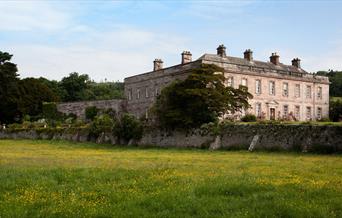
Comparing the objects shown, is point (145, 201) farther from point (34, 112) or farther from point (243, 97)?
point (34, 112)

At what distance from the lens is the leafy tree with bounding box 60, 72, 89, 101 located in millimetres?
100375

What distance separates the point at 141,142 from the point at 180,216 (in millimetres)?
30814

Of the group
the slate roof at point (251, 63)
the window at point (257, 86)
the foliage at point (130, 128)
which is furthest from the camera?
the window at point (257, 86)

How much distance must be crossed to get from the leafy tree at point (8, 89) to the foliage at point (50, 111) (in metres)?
6.49

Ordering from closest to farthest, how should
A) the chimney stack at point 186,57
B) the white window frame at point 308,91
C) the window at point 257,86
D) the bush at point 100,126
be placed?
the bush at point 100,126
the window at point 257,86
the chimney stack at point 186,57
the white window frame at point 308,91

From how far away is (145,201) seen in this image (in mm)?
10164

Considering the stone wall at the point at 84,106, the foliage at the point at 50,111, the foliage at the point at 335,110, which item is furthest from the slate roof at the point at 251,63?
the foliage at the point at 50,111

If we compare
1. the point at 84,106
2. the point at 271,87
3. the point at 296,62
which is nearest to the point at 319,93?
the point at 296,62

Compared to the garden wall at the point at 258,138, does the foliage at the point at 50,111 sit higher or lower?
higher

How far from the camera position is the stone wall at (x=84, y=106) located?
194 ft

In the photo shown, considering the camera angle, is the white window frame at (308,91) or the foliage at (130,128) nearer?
the foliage at (130,128)

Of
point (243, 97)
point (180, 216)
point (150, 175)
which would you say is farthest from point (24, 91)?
point (180, 216)

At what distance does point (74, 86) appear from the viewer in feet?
333

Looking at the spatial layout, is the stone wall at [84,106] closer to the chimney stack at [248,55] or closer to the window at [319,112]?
the chimney stack at [248,55]
